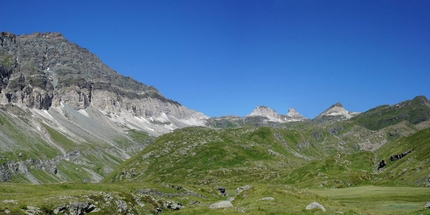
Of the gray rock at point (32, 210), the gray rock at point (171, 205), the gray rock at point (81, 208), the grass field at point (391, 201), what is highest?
the grass field at point (391, 201)

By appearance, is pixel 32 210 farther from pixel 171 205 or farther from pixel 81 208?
pixel 171 205

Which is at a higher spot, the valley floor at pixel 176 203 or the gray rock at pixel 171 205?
the valley floor at pixel 176 203

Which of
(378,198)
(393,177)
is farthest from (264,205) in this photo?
(393,177)

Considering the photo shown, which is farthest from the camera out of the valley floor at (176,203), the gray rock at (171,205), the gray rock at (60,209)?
the gray rock at (171,205)

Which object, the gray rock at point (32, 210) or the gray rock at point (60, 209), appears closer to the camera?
the gray rock at point (32, 210)

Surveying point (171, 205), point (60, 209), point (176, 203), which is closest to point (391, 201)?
point (171, 205)

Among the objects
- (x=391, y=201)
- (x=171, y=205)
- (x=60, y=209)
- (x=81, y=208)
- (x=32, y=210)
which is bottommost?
(x=171, y=205)

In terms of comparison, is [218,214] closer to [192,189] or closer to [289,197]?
[289,197]

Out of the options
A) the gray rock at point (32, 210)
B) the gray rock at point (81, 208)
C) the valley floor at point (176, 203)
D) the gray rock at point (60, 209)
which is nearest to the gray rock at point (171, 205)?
the valley floor at point (176, 203)

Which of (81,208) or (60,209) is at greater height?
(60,209)

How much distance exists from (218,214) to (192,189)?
90214 mm

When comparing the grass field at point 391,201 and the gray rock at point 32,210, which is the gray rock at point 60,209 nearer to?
the gray rock at point 32,210

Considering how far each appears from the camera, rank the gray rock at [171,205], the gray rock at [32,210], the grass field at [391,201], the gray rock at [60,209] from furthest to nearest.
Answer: the gray rock at [171,205], the gray rock at [60,209], the grass field at [391,201], the gray rock at [32,210]

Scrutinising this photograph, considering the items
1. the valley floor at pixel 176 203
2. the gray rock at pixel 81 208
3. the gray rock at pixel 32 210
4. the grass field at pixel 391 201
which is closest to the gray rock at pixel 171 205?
the valley floor at pixel 176 203
